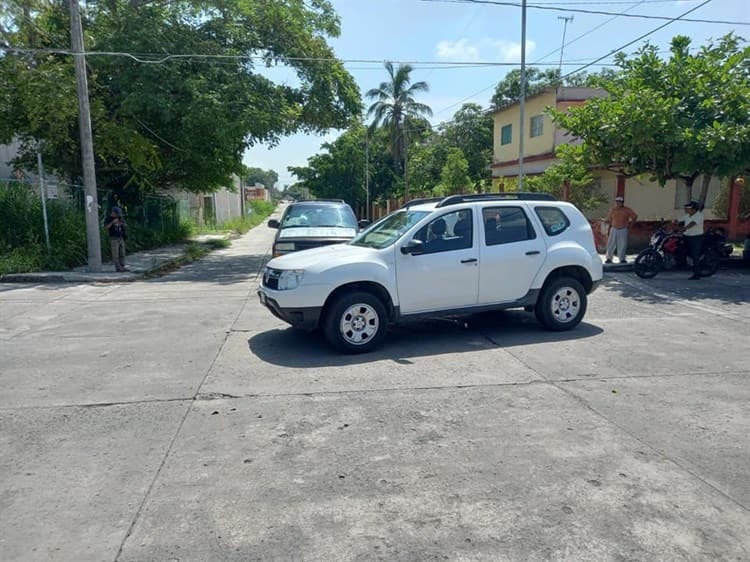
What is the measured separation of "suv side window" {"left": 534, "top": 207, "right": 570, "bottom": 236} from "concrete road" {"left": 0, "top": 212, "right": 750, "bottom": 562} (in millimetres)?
1405

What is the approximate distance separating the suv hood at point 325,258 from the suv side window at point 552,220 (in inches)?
94.8

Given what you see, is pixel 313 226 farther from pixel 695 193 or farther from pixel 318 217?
pixel 695 193

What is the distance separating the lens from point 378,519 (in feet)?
10.5

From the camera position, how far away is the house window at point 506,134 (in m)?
28.6

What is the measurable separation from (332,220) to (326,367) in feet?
22.6

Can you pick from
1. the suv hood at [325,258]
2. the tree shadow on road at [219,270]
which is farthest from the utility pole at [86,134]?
the suv hood at [325,258]

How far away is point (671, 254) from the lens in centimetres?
1298

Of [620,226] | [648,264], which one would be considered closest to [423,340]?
[648,264]

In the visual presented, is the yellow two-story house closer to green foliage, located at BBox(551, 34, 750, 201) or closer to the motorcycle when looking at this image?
green foliage, located at BBox(551, 34, 750, 201)

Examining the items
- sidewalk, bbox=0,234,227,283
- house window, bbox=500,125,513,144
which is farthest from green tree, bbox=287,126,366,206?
sidewalk, bbox=0,234,227,283

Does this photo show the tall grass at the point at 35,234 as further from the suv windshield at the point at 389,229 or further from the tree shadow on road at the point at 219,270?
the suv windshield at the point at 389,229

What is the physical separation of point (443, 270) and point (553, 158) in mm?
19369

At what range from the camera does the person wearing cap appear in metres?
Result: 13.9

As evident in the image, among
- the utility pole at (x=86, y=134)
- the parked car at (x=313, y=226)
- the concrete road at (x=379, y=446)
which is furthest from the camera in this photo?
the utility pole at (x=86, y=134)
